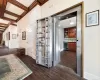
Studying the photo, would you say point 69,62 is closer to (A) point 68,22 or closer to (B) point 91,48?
(B) point 91,48

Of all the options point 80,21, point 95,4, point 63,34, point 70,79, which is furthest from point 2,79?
point 63,34

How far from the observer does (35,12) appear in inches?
167

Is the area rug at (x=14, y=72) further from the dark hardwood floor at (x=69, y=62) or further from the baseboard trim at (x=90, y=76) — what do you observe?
the baseboard trim at (x=90, y=76)

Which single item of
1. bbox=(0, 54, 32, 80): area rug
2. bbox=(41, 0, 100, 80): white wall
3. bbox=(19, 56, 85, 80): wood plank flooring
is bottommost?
bbox=(19, 56, 85, 80): wood plank flooring

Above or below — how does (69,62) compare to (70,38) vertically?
below

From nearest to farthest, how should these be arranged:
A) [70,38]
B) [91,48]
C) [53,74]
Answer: [91,48]
[53,74]
[70,38]

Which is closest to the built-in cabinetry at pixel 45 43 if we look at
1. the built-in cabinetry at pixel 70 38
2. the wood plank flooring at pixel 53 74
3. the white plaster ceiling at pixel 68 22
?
the wood plank flooring at pixel 53 74

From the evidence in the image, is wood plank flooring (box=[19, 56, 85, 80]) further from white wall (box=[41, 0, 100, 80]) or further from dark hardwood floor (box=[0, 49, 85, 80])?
white wall (box=[41, 0, 100, 80])

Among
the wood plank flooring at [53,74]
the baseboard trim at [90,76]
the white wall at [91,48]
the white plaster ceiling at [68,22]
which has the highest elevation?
the white plaster ceiling at [68,22]

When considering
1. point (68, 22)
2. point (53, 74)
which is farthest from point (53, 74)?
point (68, 22)

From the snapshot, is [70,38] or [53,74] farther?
[70,38]

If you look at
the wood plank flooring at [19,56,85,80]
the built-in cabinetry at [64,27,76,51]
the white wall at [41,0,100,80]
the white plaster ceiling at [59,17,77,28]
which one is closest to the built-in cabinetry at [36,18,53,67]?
the wood plank flooring at [19,56,85,80]

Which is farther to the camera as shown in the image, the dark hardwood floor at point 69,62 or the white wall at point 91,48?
the dark hardwood floor at point 69,62

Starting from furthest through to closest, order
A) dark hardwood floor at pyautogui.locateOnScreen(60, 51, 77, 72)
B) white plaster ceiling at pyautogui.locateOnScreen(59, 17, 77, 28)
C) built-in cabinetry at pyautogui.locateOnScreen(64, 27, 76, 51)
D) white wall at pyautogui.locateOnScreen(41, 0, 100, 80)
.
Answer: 1. built-in cabinetry at pyautogui.locateOnScreen(64, 27, 76, 51)
2. white plaster ceiling at pyautogui.locateOnScreen(59, 17, 77, 28)
3. dark hardwood floor at pyautogui.locateOnScreen(60, 51, 77, 72)
4. white wall at pyautogui.locateOnScreen(41, 0, 100, 80)
